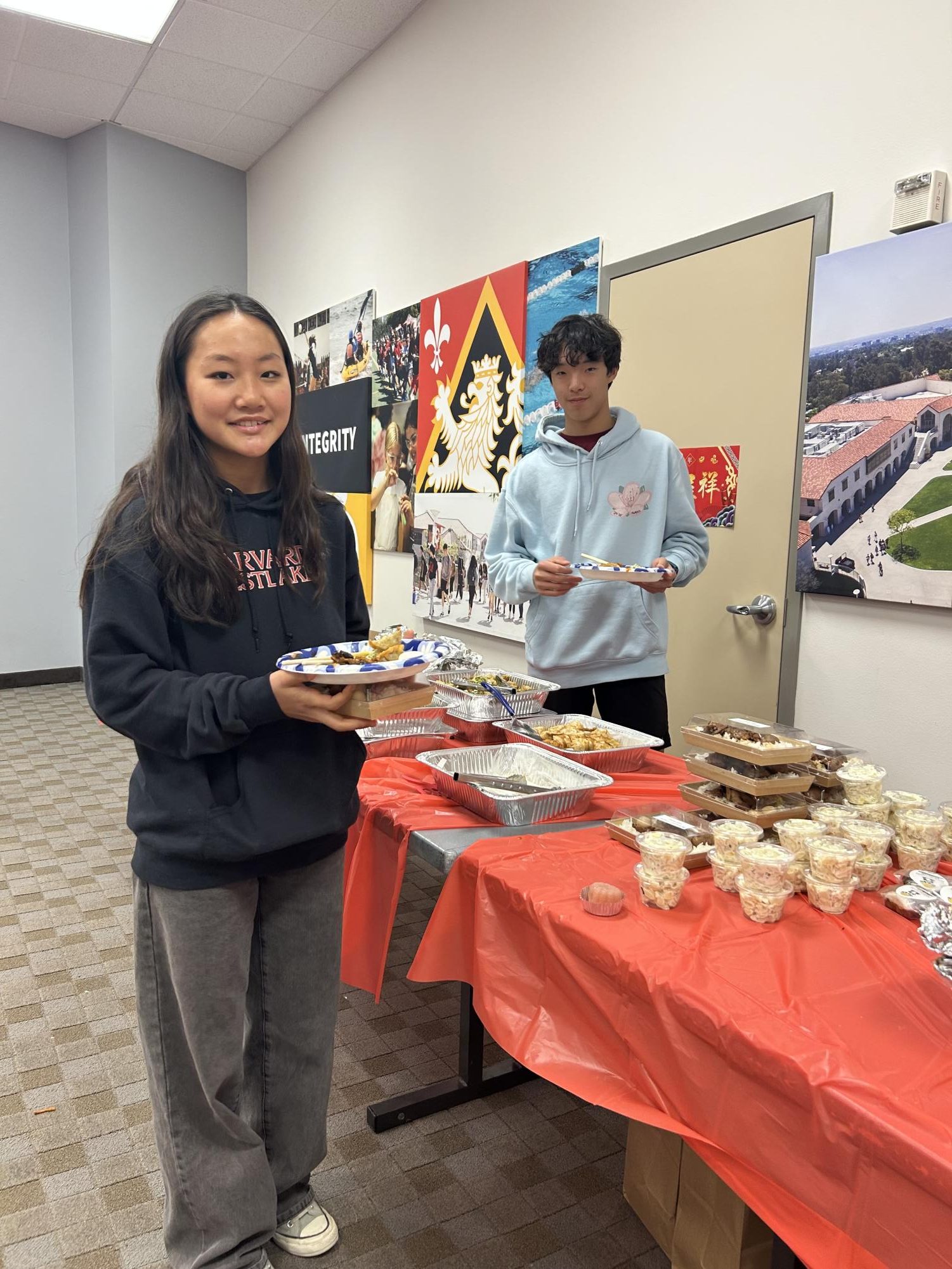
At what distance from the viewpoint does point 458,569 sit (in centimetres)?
423

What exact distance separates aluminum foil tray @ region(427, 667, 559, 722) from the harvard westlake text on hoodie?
2.45 ft

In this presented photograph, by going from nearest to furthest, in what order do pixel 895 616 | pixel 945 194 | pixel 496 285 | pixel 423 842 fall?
1. pixel 423 842
2. pixel 945 194
3. pixel 895 616
4. pixel 496 285

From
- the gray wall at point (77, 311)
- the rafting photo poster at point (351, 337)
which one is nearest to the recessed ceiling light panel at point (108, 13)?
the gray wall at point (77, 311)

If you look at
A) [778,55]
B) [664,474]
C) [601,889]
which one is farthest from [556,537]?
[778,55]

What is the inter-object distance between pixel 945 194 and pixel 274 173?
16.1 ft

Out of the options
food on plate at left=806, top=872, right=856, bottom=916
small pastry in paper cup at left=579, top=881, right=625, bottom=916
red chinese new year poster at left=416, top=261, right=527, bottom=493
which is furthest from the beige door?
small pastry in paper cup at left=579, top=881, right=625, bottom=916

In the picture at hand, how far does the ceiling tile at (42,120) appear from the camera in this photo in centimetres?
559

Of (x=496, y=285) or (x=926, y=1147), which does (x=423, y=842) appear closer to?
(x=926, y=1147)

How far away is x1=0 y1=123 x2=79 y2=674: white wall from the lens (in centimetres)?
603

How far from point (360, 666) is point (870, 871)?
825mm

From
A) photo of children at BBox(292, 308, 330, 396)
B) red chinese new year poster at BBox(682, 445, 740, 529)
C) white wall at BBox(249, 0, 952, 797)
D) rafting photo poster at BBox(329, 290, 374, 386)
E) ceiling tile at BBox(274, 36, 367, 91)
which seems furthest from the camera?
photo of children at BBox(292, 308, 330, 396)

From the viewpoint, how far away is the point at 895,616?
2.29 m

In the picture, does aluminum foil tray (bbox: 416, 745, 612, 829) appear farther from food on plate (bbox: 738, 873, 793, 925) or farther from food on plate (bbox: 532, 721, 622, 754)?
food on plate (bbox: 738, 873, 793, 925)

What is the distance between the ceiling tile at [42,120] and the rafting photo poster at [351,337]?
2.21 meters
